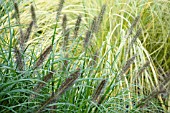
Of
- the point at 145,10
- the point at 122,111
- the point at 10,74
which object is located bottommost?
the point at 122,111

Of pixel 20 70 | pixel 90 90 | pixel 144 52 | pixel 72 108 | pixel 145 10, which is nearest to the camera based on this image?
pixel 20 70

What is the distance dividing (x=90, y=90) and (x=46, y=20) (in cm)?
152

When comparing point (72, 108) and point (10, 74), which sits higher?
point (10, 74)

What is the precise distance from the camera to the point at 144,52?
3.69 meters

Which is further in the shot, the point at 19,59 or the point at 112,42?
the point at 112,42

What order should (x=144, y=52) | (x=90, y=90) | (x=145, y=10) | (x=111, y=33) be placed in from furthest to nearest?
(x=145, y=10)
(x=144, y=52)
(x=111, y=33)
(x=90, y=90)

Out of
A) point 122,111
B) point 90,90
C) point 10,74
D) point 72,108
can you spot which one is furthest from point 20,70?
point 122,111

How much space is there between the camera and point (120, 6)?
398 cm

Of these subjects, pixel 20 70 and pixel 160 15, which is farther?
pixel 160 15

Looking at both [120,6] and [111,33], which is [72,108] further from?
[120,6]

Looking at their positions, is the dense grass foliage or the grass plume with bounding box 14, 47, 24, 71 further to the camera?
the dense grass foliage

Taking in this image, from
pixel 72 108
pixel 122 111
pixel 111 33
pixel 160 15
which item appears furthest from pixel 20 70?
pixel 160 15

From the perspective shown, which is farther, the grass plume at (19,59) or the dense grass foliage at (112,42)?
the dense grass foliage at (112,42)

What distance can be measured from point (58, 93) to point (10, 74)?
1.72ft
